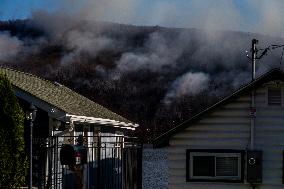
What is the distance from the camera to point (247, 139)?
48.7 feet

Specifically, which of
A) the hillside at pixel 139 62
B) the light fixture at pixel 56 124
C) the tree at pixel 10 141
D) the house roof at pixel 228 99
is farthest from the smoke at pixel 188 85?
the house roof at pixel 228 99

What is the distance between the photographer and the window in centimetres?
1487

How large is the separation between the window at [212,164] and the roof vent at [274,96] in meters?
1.39

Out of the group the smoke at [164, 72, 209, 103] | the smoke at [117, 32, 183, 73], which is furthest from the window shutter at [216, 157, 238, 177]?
the smoke at [117, 32, 183, 73]

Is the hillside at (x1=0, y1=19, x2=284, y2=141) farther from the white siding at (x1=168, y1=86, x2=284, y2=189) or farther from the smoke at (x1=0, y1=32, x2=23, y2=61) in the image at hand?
the white siding at (x1=168, y1=86, x2=284, y2=189)

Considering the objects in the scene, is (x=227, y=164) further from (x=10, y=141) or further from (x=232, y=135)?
(x=10, y=141)

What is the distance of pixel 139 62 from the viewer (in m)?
109

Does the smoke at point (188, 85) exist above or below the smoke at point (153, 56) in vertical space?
below

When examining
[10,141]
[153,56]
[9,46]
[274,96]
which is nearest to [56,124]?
[10,141]

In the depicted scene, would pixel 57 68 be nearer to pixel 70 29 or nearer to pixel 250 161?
pixel 70 29

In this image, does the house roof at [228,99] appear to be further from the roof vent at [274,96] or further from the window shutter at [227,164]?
the window shutter at [227,164]

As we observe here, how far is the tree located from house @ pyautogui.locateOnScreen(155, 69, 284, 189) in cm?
424

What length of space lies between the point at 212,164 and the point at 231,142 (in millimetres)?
677

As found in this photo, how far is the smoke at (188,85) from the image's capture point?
82000 mm
